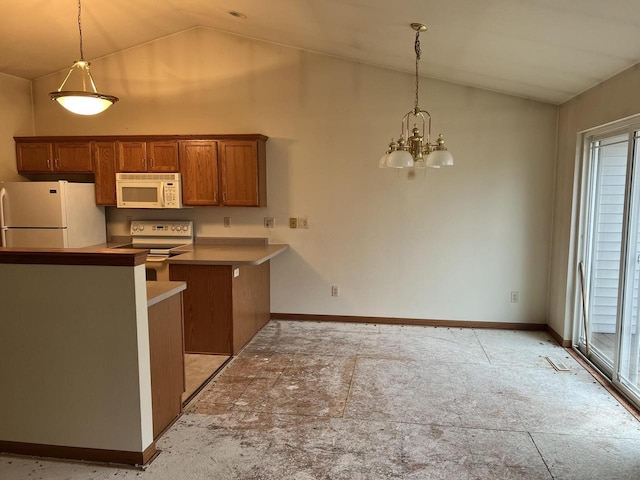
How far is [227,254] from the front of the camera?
446 centimetres

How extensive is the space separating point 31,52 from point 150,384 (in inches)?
161

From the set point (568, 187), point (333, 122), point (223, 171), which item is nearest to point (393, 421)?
point (568, 187)

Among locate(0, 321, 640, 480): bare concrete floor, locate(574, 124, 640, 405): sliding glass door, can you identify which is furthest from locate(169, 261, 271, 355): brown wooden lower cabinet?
locate(574, 124, 640, 405): sliding glass door

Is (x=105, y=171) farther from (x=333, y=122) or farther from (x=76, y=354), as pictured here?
(x=76, y=354)

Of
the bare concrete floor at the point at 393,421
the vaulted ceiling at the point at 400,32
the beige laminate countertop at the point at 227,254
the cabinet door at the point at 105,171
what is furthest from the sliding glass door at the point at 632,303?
the cabinet door at the point at 105,171

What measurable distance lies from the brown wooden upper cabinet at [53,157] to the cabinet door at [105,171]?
0.09 meters

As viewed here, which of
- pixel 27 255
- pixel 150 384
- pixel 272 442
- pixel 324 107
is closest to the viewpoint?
pixel 27 255

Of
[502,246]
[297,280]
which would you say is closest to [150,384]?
[297,280]

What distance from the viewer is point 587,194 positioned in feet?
13.8

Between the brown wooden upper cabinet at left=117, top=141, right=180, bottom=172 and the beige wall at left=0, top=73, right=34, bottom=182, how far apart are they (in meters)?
1.28

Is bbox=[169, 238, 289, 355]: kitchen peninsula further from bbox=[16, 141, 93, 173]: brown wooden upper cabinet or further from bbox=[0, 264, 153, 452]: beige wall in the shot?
bbox=[16, 141, 93, 173]: brown wooden upper cabinet

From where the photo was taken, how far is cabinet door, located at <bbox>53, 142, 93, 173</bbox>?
5.09m

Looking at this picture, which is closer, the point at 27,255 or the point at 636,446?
the point at 27,255

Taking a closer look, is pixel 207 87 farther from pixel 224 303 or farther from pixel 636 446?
pixel 636 446
